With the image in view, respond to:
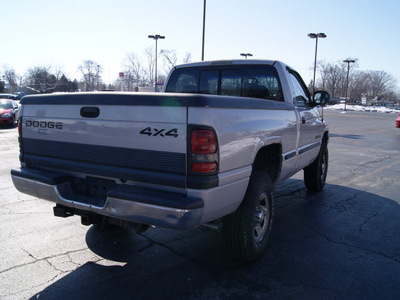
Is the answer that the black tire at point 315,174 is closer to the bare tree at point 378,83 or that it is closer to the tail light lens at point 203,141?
the tail light lens at point 203,141

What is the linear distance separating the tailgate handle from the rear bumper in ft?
2.11

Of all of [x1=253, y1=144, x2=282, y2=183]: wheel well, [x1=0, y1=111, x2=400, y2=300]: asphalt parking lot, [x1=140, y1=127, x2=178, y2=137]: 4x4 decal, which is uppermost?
[x1=140, y1=127, x2=178, y2=137]: 4x4 decal

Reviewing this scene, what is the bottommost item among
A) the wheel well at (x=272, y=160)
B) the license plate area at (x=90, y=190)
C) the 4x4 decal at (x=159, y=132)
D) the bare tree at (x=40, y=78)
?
the license plate area at (x=90, y=190)

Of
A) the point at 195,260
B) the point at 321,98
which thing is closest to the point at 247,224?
the point at 195,260

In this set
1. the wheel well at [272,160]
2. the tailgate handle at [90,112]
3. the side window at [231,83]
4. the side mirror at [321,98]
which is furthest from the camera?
the side mirror at [321,98]

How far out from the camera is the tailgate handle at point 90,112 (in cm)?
283

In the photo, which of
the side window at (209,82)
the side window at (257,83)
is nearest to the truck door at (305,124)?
the side window at (257,83)

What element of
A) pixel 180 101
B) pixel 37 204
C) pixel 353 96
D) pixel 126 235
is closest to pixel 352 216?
pixel 126 235

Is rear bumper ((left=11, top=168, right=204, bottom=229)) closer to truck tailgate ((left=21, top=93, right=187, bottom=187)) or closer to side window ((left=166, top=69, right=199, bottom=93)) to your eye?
truck tailgate ((left=21, top=93, right=187, bottom=187))

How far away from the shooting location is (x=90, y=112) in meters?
2.86

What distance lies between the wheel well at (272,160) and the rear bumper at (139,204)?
1.55 metres

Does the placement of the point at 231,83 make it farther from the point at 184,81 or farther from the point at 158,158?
the point at 158,158

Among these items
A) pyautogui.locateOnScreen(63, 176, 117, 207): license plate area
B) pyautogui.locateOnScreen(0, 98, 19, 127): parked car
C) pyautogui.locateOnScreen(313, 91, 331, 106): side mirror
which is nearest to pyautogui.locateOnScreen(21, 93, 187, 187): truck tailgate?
pyautogui.locateOnScreen(63, 176, 117, 207): license plate area

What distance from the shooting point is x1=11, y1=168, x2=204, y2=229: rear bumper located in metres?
2.41
